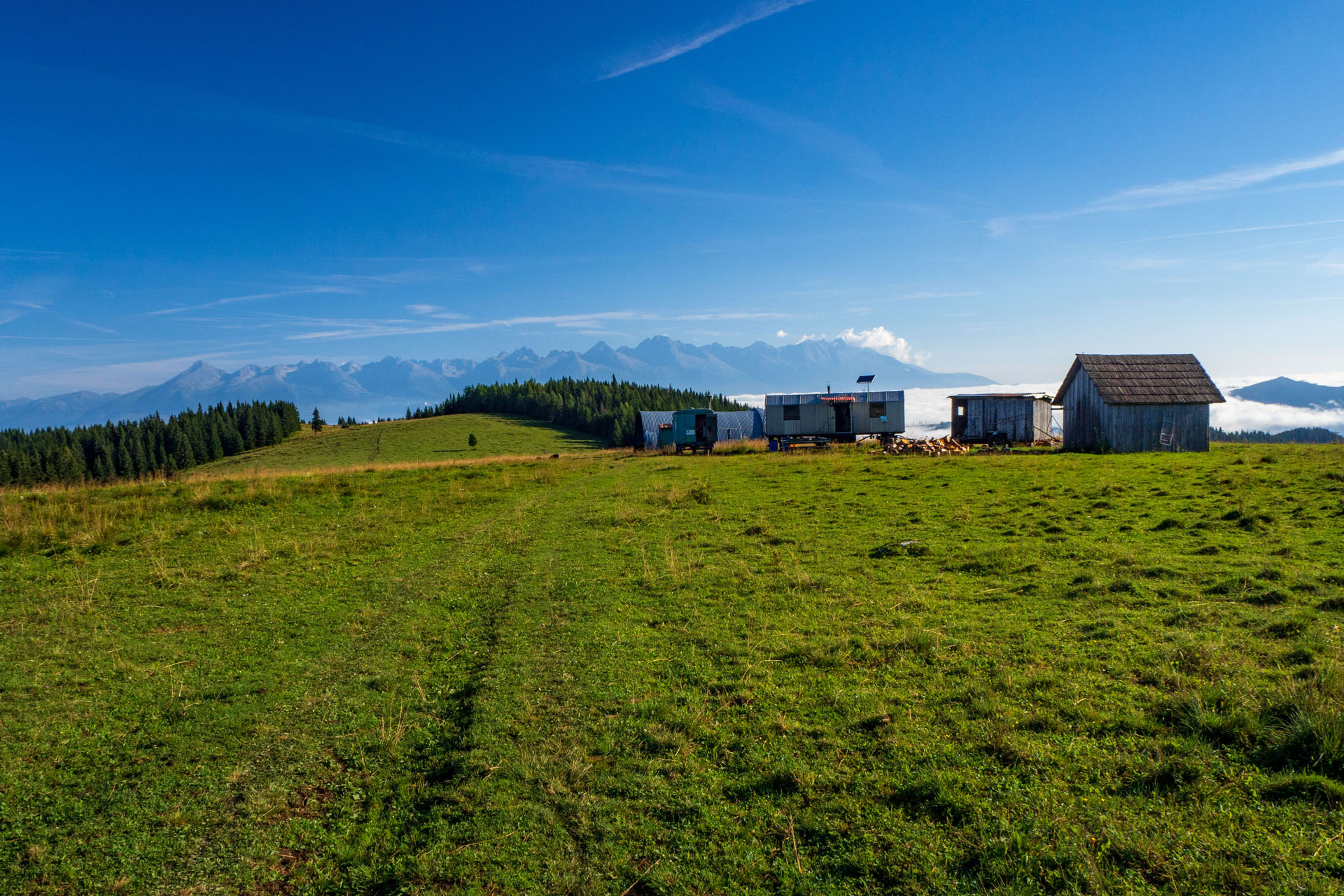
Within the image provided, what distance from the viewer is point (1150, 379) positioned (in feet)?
128

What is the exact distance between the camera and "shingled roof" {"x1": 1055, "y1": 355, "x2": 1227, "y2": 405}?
1492 inches

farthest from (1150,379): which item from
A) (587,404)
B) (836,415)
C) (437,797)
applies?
(587,404)

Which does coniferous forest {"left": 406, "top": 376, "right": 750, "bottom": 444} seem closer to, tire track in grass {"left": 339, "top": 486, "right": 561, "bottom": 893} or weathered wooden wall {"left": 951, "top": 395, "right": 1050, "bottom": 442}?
weathered wooden wall {"left": 951, "top": 395, "right": 1050, "bottom": 442}

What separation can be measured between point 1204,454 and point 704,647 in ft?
126

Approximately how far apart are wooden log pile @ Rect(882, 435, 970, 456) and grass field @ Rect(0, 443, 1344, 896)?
2497cm

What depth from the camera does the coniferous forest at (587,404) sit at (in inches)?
4968

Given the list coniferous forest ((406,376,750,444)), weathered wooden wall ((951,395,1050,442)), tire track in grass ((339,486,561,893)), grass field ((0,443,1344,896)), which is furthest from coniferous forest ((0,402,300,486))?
tire track in grass ((339,486,561,893))

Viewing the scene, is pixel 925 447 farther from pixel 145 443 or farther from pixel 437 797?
pixel 145 443

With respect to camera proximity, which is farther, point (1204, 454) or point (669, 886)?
point (1204, 454)

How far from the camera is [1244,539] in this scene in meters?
12.9

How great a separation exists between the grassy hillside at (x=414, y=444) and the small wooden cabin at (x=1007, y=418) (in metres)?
61.8

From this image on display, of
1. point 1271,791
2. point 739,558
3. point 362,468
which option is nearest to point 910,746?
point 1271,791

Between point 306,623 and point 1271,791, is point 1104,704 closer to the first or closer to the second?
point 1271,791

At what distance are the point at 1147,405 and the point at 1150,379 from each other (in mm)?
2437
